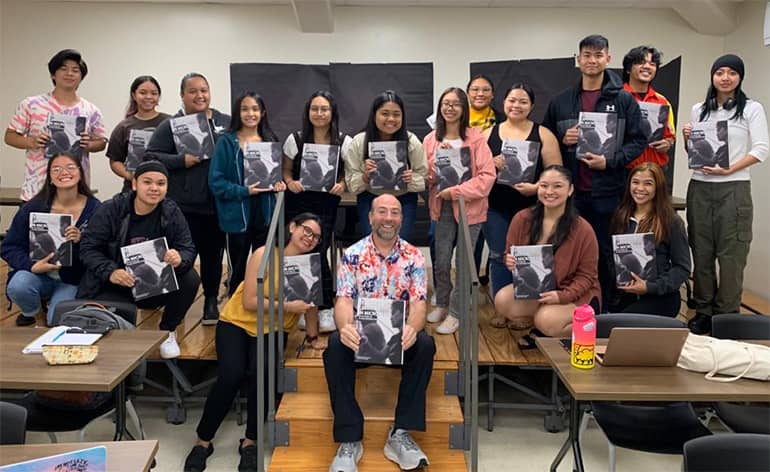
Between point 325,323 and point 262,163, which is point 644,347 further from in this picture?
point 262,163

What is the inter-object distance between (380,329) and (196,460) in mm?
1155

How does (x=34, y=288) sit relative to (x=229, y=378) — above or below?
above

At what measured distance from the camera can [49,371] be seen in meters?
2.27

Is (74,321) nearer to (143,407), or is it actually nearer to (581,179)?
(143,407)

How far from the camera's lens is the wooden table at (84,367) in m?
2.18

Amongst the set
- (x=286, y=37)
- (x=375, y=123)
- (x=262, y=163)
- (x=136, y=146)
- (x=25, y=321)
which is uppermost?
(x=286, y=37)

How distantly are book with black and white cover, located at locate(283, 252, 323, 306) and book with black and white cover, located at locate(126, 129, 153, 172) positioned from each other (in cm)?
144

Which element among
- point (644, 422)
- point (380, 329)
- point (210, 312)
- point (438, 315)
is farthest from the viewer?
point (210, 312)

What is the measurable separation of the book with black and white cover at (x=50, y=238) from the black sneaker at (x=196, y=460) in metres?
1.24

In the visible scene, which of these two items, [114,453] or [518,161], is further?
[518,161]

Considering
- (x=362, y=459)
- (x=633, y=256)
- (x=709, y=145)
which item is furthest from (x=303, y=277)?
(x=709, y=145)

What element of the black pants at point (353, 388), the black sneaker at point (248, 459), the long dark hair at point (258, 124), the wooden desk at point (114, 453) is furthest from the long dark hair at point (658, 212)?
the wooden desk at point (114, 453)

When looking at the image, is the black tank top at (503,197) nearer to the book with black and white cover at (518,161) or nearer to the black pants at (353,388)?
the book with black and white cover at (518,161)

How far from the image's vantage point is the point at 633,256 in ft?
11.1
